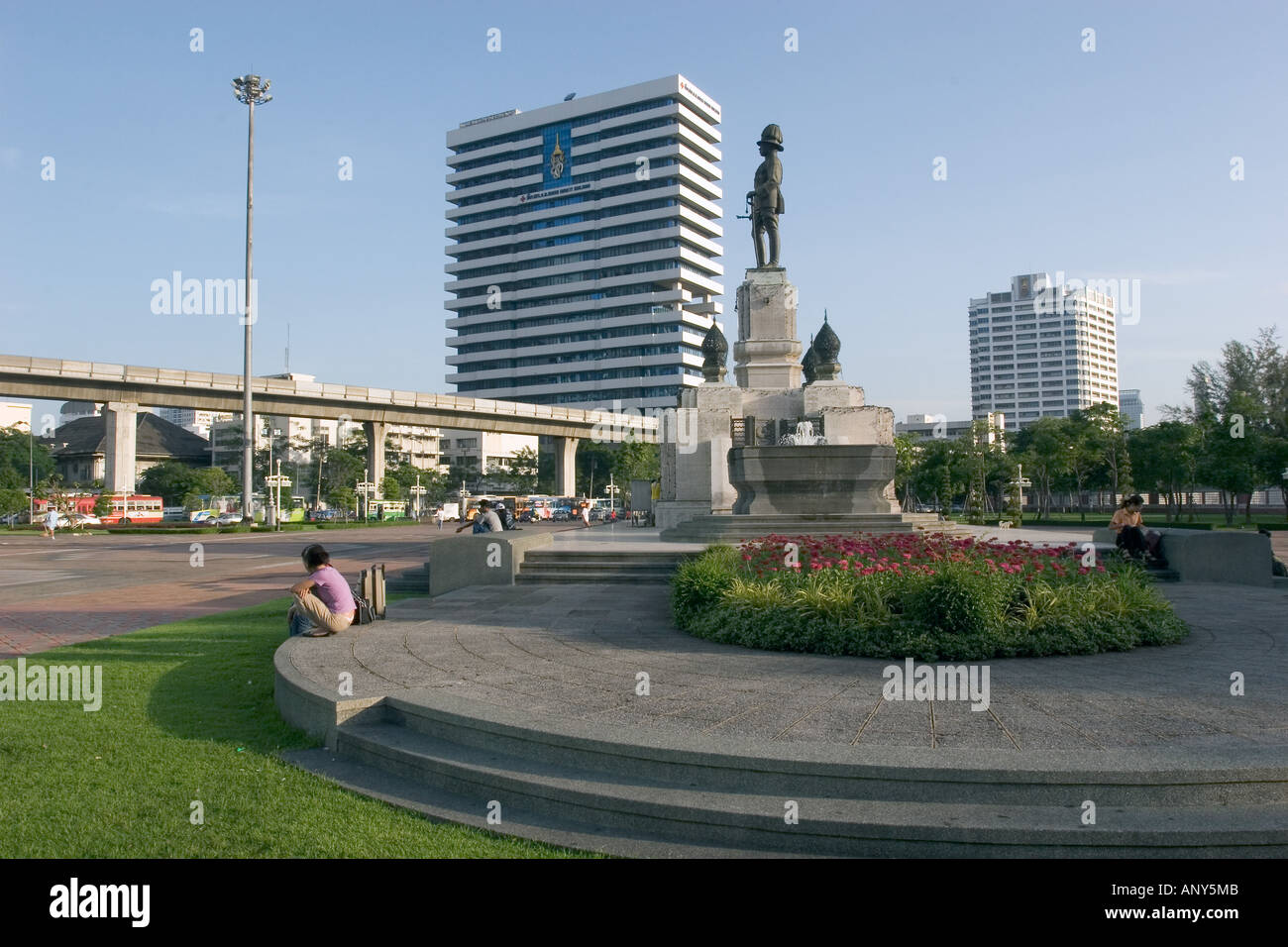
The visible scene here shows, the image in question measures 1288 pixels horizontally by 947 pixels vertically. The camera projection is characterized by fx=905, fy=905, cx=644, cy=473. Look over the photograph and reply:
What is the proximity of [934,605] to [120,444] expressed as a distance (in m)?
61.2

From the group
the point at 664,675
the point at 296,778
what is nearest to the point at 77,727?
the point at 296,778

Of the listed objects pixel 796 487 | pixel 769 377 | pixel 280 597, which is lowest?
pixel 280 597

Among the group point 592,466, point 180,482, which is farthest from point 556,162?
point 180,482

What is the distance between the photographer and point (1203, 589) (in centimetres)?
1273

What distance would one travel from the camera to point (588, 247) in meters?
130

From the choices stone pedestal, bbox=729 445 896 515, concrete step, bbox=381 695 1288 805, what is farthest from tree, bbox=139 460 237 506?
concrete step, bbox=381 695 1288 805

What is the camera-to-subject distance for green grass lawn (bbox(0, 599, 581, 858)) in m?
4.60

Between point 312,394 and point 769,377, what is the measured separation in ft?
139

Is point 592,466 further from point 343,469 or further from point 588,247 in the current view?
point 588,247

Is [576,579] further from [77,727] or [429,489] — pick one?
[429,489]

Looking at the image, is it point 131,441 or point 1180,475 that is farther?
point 131,441

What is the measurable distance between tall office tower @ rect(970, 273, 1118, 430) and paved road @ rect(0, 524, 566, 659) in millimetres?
161772
